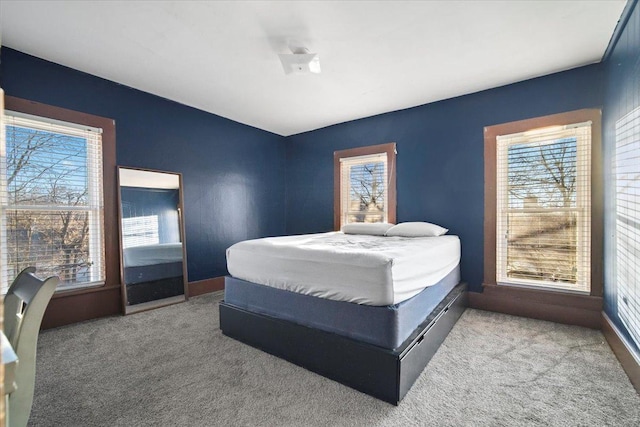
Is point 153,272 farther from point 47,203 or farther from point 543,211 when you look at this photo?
point 543,211

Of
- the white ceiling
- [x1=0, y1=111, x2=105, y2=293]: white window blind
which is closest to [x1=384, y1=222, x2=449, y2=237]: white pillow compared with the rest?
the white ceiling

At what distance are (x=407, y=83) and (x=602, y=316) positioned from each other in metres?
2.85

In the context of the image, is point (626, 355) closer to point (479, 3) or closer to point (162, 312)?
point (479, 3)

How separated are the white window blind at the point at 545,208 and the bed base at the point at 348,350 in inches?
48.1

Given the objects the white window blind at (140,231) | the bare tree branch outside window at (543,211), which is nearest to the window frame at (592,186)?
the bare tree branch outside window at (543,211)

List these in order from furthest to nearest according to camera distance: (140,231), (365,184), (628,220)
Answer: (365,184), (140,231), (628,220)

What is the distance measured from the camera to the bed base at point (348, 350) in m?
1.88

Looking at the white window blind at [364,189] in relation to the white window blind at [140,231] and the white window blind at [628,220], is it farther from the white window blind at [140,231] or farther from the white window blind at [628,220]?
the white window blind at [140,231]

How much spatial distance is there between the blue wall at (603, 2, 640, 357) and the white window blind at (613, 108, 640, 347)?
6cm

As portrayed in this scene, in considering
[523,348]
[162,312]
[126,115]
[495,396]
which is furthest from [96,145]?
[523,348]

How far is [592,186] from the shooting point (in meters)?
2.93

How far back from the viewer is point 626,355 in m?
2.16

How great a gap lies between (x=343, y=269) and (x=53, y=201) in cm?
284

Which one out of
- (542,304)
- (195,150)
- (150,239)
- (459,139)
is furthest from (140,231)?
(542,304)
